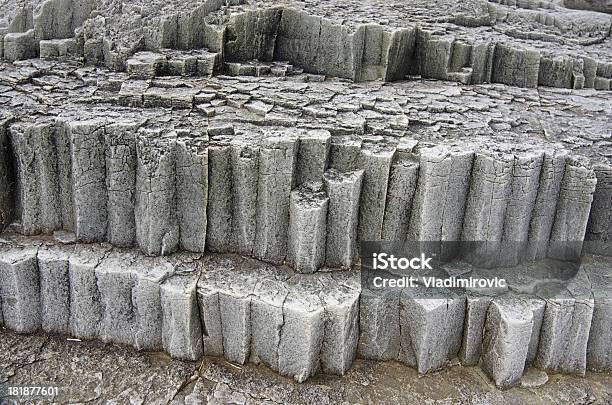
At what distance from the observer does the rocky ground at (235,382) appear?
3.82 metres

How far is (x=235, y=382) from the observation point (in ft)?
12.8

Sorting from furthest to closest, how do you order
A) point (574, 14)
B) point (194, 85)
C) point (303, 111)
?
point (574, 14) → point (194, 85) → point (303, 111)

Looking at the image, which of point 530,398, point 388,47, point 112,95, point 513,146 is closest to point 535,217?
point 513,146

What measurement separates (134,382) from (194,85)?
7.14ft

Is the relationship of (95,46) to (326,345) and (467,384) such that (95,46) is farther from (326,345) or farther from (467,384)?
(467,384)

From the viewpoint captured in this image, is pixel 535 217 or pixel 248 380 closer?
pixel 248 380

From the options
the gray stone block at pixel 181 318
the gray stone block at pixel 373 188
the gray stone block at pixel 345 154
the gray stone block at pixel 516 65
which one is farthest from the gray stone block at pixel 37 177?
the gray stone block at pixel 516 65

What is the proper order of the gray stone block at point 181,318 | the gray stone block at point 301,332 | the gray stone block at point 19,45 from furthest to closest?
1. the gray stone block at point 19,45
2. the gray stone block at point 181,318
3. the gray stone block at point 301,332

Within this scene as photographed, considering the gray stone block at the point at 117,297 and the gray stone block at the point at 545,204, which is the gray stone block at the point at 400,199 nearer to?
the gray stone block at the point at 545,204

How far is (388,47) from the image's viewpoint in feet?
17.6

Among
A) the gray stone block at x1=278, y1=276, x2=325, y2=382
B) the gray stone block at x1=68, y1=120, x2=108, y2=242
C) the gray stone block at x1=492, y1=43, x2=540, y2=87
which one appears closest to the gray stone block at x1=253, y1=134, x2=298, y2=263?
the gray stone block at x1=278, y1=276, x2=325, y2=382

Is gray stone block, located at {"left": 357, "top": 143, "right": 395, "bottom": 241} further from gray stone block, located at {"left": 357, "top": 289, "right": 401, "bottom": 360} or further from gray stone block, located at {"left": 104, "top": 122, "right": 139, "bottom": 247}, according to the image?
gray stone block, located at {"left": 104, "top": 122, "right": 139, "bottom": 247}

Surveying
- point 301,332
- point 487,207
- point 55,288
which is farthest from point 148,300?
point 487,207

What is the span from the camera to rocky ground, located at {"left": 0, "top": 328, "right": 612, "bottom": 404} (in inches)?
150
